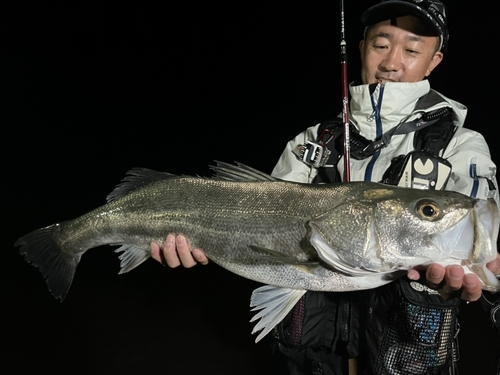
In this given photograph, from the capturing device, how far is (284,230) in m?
2.21

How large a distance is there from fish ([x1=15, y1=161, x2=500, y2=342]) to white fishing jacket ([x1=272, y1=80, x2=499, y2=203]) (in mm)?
490

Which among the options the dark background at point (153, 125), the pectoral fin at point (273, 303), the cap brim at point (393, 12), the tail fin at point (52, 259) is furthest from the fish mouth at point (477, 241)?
the dark background at point (153, 125)

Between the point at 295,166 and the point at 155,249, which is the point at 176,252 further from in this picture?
the point at 295,166

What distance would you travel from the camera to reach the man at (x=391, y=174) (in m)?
2.21

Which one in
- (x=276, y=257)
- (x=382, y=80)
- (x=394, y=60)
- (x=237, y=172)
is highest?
(x=394, y=60)

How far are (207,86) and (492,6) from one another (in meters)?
18.1

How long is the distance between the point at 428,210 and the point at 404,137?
0.83m

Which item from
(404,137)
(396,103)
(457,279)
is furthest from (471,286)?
(396,103)

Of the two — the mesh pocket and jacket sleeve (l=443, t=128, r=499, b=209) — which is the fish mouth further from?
jacket sleeve (l=443, t=128, r=499, b=209)

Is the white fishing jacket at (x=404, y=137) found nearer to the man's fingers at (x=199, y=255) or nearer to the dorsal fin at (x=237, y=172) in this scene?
the dorsal fin at (x=237, y=172)

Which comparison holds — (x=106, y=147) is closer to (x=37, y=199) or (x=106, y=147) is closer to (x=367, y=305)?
(x=37, y=199)

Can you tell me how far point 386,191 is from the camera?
207cm

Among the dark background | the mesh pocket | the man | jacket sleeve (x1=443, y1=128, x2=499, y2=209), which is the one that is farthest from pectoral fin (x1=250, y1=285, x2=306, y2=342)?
the dark background

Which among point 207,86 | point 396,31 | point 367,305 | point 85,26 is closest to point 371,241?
point 367,305
